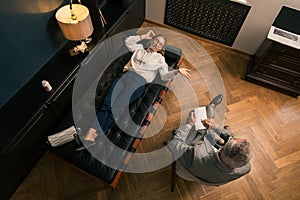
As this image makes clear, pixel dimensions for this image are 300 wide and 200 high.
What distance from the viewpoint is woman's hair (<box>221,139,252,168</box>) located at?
137cm

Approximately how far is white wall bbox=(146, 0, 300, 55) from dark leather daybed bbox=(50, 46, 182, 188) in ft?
4.49

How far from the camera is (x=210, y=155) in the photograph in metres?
1.52

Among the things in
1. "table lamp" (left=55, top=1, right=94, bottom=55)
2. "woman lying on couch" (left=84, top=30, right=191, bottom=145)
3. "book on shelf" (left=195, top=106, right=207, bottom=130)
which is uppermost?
"table lamp" (left=55, top=1, right=94, bottom=55)

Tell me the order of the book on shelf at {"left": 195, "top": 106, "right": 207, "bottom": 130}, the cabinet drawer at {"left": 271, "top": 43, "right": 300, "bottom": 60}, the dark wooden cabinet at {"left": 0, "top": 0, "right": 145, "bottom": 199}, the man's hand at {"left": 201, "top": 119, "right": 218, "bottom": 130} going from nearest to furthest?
the dark wooden cabinet at {"left": 0, "top": 0, "right": 145, "bottom": 199}
the man's hand at {"left": 201, "top": 119, "right": 218, "bottom": 130}
the book on shelf at {"left": 195, "top": 106, "right": 207, "bottom": 130}
the cabinet drawer at {"left": 271, "top": 43, "right": 300, "bottom": 60}

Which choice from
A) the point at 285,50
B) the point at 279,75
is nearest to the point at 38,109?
the point at 285,50

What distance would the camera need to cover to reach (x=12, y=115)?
6.29ft

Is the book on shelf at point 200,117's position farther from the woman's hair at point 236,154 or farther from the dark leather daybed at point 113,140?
the woman's hair at point 236,154

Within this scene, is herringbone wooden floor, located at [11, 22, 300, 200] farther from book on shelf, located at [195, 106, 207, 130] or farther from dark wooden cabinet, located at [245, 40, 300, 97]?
book on shelf, located at [195, 106, 207, 130]

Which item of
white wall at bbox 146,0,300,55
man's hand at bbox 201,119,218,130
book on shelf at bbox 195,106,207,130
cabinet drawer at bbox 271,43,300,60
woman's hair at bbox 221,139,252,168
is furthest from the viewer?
white wall at bbox 146,0,300,55

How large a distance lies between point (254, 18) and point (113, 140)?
227 centimetres

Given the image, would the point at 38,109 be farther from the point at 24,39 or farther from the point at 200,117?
the point at 200,117

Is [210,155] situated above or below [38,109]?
above

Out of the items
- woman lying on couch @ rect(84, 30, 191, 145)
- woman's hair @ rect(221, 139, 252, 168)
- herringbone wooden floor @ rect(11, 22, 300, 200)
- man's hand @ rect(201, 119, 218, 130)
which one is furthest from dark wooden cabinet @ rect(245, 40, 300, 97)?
woman's hair @ rect(221, 139, 252, 168)

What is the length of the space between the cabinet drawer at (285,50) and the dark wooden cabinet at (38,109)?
181cm
